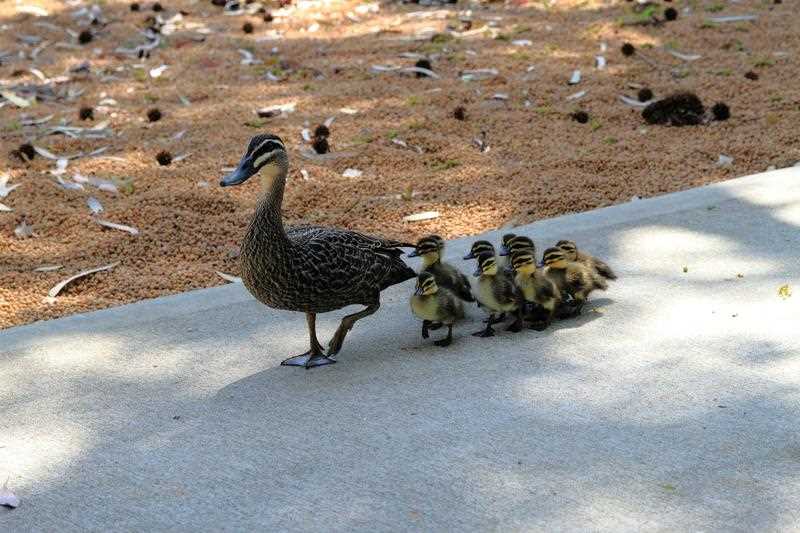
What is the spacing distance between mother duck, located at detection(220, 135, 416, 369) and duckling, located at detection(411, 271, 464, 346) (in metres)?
0.18

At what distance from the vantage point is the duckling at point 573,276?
16.3ft

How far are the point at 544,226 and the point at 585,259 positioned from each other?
1.03m

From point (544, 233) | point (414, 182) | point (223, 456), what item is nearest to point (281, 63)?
point (414, 182)

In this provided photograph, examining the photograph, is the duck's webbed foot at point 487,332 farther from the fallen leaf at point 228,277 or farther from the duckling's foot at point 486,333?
the fallen leaf at point 228,277

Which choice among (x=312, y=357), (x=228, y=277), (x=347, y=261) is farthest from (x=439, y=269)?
(x=228, y=277)

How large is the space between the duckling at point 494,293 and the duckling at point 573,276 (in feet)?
0.75

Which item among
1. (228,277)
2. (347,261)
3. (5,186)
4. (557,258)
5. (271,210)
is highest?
(271,210)

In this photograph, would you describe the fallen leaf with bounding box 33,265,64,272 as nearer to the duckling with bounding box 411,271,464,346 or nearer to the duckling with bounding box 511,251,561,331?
the duckling with bounding box 411,271,464,346

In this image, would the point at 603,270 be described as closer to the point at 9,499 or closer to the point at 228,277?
the point at 228,277

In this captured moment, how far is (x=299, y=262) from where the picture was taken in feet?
14.6

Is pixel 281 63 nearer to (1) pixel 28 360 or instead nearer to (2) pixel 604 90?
(2) pixel 604 90

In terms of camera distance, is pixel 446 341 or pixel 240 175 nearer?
pixel 240 175

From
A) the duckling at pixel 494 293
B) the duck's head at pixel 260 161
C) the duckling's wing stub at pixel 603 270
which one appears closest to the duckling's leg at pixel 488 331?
the duckling at pixel 494 293

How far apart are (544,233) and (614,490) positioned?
2.71 metres
